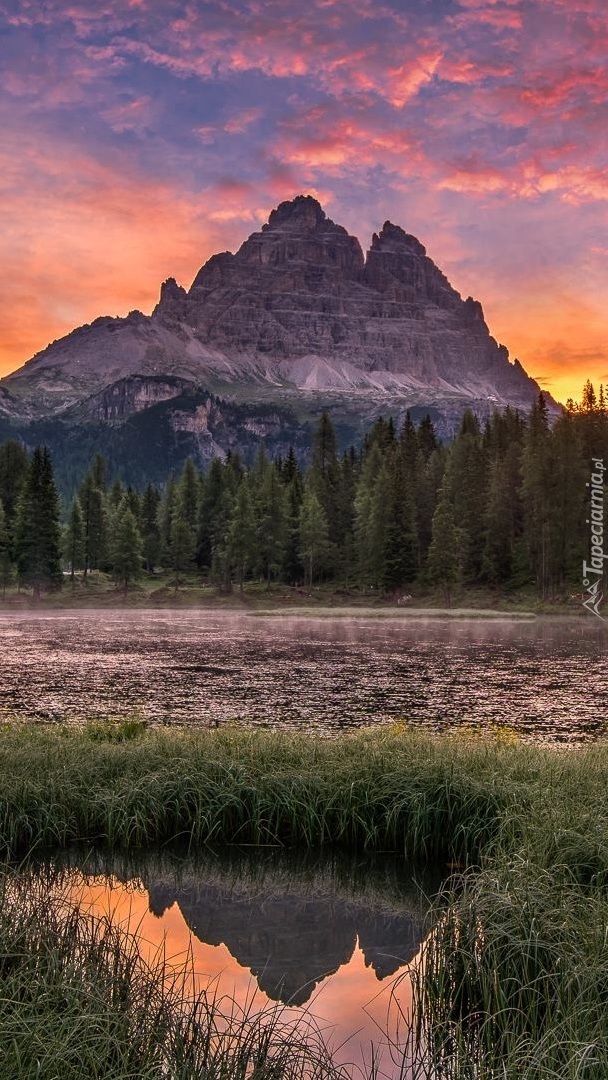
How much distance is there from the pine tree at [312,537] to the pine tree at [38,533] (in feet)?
85.1

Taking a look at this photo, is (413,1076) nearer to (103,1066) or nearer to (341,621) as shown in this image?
(103,1066)

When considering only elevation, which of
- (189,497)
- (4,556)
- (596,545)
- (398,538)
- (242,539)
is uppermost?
(189,497)

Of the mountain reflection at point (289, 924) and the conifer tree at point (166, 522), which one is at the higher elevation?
the conifer tree at point (166, 522)

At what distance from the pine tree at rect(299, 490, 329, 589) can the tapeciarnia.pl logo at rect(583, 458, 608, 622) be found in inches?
1114

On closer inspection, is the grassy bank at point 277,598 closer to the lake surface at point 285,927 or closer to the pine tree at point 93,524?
the pine tree at point 93,524

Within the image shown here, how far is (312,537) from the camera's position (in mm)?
91750

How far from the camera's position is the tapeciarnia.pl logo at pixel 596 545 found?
71.0 m

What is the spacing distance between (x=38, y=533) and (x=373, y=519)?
33889 mm

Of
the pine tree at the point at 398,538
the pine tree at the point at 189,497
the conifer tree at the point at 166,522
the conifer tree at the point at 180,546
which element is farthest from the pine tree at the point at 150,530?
the pine tree at the point at 398,538

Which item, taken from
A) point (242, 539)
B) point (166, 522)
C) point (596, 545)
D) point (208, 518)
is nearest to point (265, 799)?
point (596, 545)

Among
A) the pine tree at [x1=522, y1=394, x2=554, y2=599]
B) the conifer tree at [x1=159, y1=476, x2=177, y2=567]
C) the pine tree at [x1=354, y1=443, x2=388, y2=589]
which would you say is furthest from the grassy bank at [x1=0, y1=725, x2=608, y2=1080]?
the conifer tree at [x1=159, y1=476, x2=177, y2=567]

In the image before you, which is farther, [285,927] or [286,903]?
[286,903]

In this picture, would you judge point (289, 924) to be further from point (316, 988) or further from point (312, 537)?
point (312, 537)

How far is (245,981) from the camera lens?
8.27 meters
